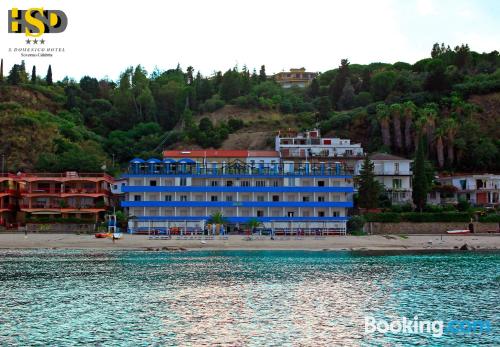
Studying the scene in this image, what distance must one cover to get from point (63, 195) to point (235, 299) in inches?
2250

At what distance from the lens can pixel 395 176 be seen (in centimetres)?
9388

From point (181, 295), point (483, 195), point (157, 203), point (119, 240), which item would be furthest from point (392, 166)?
point (181, 295)

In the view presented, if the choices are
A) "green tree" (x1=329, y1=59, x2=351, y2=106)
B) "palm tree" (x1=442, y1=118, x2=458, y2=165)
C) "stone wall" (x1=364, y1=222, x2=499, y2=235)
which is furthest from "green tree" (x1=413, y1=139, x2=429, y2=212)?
"green tree" (x1=329, y1=59, x2=351, y2=106)

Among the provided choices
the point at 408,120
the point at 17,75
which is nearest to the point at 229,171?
the point at 408,120

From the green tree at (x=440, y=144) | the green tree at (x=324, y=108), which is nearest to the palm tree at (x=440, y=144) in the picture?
the green tree at (x=440, y=144)

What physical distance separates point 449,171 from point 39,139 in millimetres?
73493

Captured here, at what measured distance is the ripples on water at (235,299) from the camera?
28.0 meters

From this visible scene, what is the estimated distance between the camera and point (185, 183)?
8600 cm

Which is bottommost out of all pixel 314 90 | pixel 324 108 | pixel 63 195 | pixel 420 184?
pixel 63 195

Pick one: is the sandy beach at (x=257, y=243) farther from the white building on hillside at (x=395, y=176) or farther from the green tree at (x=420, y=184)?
the white building on hillside at (x=395, y=176)

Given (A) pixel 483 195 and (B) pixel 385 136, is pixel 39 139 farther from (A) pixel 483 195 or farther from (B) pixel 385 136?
(A) pixel 483 195

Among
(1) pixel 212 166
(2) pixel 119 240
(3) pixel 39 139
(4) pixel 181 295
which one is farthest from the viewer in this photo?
(3) pixel 39 139

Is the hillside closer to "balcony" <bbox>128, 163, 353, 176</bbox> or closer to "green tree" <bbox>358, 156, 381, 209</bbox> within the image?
"balcony" <bbox>128, 163, 353, 176</bbox>

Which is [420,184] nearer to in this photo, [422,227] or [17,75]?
[422,227]
